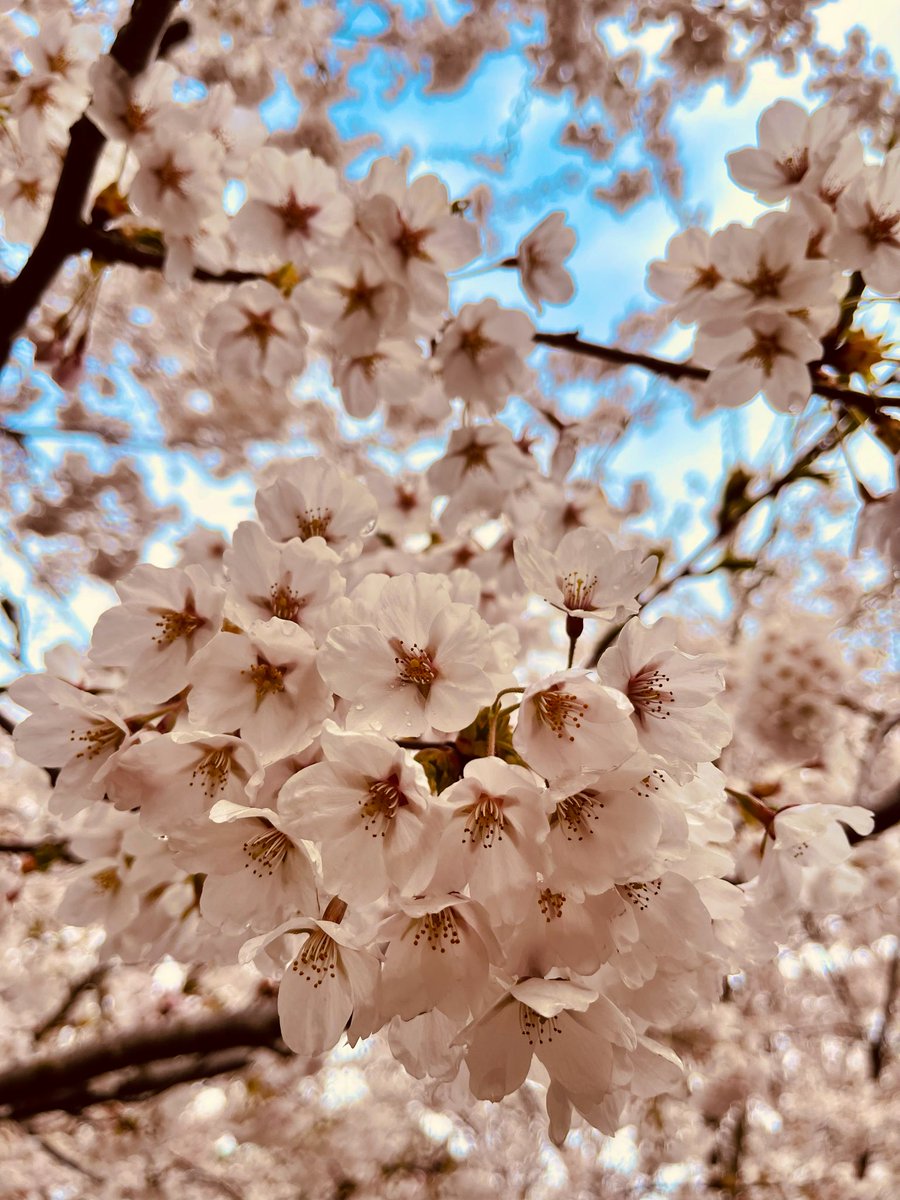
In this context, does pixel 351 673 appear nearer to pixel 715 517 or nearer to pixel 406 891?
pixel 406 891

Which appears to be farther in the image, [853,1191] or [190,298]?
[853,1191]

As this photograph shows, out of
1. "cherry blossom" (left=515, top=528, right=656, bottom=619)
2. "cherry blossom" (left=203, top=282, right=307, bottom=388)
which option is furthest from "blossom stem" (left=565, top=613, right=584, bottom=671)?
"cherry blossom" (left=203, top=282, right=307, bottom=388)

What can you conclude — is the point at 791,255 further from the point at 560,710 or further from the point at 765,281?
the point at 560,710

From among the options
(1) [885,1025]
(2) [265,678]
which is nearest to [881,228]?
(2) [265,678]

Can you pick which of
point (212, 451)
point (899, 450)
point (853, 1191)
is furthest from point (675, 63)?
point (853, 1191)

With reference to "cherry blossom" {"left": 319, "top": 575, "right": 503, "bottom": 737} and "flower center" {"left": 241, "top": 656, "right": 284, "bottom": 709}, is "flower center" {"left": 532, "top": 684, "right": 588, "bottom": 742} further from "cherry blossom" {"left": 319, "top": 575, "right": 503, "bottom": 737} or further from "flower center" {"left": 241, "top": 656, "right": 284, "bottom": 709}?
"flower center" {"left": 241, "top": 656, "right": 284, "bottom": 709}

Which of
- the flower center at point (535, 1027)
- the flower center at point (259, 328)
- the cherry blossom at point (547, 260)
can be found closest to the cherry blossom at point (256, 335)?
the flower center at point (259, 328)

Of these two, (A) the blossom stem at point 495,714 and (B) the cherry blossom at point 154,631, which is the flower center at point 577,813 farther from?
(B) the cherry blossom at point 154,631
